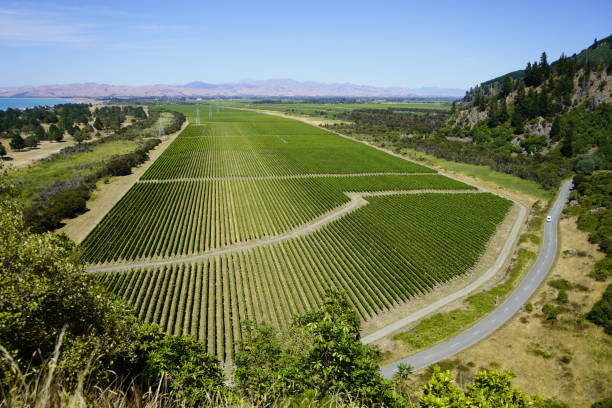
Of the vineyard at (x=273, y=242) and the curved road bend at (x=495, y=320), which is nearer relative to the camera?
the curved road bend at (x=495, y=320)

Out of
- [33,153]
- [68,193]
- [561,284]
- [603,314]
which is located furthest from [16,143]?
[603,314]

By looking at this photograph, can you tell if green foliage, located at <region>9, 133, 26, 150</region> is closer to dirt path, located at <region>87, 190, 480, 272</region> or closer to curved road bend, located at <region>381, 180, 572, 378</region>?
dirt path, located at <region>87, 190, 480, 272</region>

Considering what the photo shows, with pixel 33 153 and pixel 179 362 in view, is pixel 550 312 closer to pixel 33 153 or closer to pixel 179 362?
pixel 179 362

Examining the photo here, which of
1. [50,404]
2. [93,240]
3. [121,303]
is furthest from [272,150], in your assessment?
[50,404]

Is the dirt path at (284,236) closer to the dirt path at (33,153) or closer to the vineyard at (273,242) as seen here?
the vineyard at (273,242)

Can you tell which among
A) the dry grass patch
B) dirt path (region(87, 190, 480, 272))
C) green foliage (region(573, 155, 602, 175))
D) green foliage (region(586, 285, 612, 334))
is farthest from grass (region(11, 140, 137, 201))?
green foliage (region(573, 155, 602, 175))

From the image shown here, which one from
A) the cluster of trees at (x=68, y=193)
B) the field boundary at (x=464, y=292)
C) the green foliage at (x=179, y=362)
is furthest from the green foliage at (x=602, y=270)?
the cluster of trees at (x=68, y=193)
